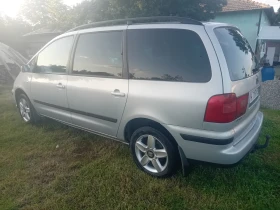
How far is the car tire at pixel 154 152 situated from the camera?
259 cm

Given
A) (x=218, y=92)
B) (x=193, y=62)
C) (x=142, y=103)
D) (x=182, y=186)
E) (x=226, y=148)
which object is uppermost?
(x=193, y=62)

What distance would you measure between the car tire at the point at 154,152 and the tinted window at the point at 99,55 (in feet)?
2.67

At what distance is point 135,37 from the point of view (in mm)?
2764

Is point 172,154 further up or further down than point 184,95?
further down

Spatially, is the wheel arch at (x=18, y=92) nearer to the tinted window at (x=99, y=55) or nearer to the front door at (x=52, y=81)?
the front door at (x=52, y=81)

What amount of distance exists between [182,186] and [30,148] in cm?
251

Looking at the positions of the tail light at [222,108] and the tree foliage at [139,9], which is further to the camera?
the tree foliage at [139,9]

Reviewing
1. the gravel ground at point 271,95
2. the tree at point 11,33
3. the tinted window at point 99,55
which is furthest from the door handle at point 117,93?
the tree at point 11,33

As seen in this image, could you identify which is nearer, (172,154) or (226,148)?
(226,148)

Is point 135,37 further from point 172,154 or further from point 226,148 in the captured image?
point 226,148

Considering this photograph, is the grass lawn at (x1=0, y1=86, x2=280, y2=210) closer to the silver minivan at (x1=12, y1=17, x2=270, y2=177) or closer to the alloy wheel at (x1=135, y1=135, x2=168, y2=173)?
the alloy wheel at (x1=135, y1=135, x2=168, y2=173)

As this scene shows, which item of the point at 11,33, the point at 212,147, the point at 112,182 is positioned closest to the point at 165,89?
the point at 212,147

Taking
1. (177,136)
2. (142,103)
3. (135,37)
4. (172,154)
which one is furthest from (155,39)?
(172,154)

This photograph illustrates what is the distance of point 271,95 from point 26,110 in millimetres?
6758
